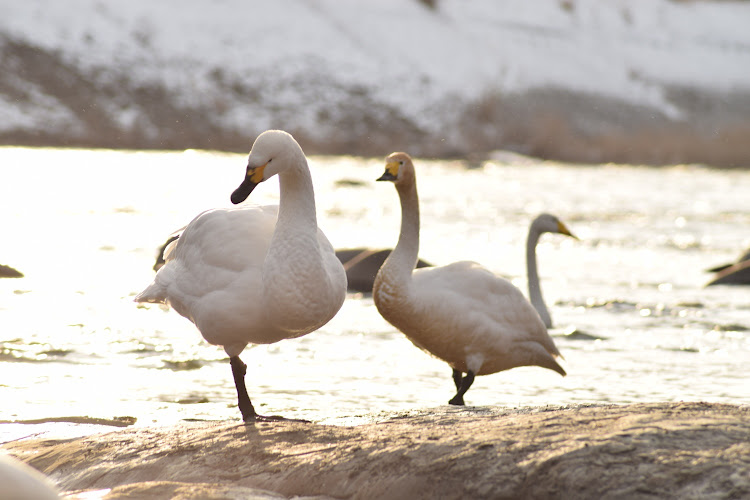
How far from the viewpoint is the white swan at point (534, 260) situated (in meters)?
9.07

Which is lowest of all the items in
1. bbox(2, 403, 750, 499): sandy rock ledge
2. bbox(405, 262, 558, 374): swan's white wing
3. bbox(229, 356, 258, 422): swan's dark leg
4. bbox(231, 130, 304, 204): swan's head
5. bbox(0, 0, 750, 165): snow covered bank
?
bbox(2, 403, 750, 499): sandy rock ledge

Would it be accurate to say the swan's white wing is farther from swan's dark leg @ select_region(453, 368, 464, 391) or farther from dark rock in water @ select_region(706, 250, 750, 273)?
dark rock in water @ select_region(706, 250, 750, 273)

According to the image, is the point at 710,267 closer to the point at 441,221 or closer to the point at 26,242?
the point at 441,221

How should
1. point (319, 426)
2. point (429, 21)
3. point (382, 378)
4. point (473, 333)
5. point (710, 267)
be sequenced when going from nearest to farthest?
point (319, 426)
point (473, 333)
point (382, 378)
point (710, 267)
point (429, 21)

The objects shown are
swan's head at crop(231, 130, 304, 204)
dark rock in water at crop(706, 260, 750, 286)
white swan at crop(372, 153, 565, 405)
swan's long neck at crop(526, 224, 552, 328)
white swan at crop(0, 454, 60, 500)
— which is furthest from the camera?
dark rock in water at crop(706, 260, 750, 286)

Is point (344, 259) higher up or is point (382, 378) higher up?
point (344, 259)

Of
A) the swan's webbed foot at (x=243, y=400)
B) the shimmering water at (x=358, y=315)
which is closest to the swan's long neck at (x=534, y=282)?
the shimmering water at (x=358, y=315)

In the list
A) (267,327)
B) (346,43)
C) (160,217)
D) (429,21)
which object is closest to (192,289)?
(267,327)

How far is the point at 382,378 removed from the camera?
7.51m

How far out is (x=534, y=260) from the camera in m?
9.48

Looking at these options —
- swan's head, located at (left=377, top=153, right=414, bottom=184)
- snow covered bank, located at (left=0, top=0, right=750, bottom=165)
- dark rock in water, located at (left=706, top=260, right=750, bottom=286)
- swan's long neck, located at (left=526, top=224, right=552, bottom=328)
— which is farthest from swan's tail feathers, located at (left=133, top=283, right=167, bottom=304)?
snow covered bank, located at (left=0, top=0, right=750, bottom=165)

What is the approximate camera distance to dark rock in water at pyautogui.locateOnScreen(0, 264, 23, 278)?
1220cm

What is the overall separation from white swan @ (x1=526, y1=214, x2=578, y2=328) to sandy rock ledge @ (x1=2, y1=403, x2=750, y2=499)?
405 cm

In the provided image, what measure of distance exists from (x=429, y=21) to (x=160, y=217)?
178 ft
